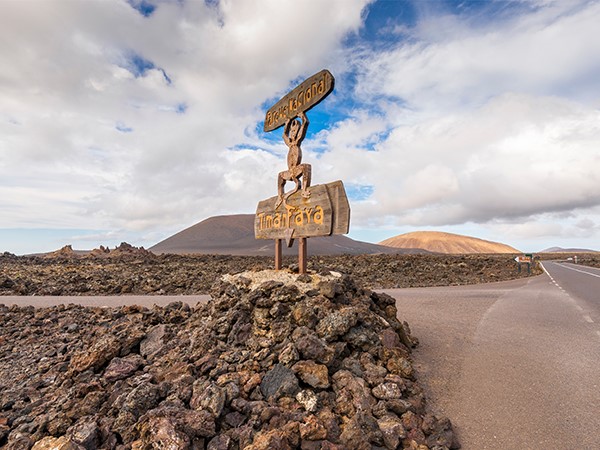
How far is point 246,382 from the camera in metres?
4.30

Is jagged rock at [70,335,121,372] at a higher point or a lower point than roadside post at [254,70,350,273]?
lower

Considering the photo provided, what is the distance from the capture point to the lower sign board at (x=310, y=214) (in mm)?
6113

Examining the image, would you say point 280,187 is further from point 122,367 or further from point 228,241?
point 228,241

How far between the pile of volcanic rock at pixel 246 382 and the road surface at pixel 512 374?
20.7 inches

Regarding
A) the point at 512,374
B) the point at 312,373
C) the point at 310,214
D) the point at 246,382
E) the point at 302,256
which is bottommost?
the point at 512,374

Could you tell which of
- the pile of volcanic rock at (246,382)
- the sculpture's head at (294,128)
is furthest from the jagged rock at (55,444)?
the sculpture's head at (294,128)

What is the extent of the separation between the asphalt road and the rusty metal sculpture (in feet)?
12.8

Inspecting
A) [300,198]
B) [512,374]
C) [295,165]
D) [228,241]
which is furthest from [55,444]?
[228,241]

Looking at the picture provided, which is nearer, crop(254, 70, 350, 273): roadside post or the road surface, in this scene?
the road surface

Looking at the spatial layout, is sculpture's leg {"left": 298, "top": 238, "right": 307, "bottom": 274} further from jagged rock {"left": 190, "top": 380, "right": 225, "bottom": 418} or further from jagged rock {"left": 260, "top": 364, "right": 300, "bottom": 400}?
jagged rock {"left": 190, "top": 380, "right": 225, "bottom": 418}

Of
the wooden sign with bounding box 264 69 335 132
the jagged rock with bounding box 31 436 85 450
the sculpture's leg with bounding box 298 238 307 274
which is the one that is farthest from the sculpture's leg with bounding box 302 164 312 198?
the jagged rock with bounding box 31 436 85 450

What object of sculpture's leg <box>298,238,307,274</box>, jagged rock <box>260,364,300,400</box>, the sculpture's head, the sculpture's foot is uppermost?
the sculpture's head

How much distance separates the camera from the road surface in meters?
4.01

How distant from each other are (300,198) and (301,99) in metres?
2.15
